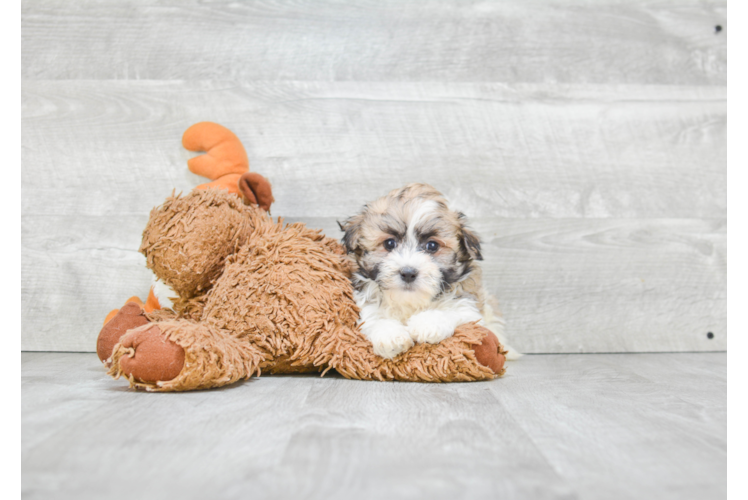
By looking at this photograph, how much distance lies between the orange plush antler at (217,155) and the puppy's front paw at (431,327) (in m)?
0.79

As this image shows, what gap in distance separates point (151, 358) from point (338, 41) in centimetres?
160

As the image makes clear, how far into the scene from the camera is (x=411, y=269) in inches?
65.6

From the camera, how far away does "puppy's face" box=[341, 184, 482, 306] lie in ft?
5.54

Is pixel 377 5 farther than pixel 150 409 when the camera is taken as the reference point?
Yes

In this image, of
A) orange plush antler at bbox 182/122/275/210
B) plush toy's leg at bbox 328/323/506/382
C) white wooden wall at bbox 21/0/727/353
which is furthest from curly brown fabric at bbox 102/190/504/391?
white wooden wall at bbox 21/0/727/353

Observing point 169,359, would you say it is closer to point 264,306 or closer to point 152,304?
point 264,306

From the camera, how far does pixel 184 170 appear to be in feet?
7.71

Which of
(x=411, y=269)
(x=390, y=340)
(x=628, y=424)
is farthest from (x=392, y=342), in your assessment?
(x=628, y=424)

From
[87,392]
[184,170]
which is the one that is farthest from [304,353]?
[184,170]

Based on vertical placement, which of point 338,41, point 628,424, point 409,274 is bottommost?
point 628,424

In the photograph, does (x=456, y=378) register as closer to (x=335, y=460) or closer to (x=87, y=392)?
(x=335, y=460)

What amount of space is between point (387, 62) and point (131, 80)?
112 cm

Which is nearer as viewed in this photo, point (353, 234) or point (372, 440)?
point (372, 440)
